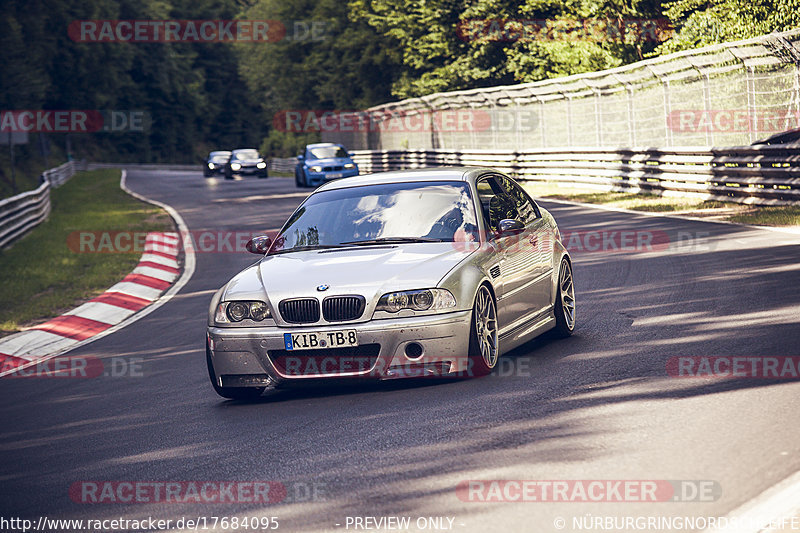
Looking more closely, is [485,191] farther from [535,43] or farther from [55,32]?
[55,32]

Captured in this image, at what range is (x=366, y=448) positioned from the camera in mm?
6098

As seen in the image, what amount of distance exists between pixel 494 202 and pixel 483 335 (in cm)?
158

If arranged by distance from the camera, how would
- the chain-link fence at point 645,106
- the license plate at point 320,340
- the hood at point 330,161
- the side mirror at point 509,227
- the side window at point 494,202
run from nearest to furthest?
the license plate at point 320,340
the side mirror at point 509,227
the side window at point 494,202
the chain-link fence at point 645,106
the hood at point 330,161

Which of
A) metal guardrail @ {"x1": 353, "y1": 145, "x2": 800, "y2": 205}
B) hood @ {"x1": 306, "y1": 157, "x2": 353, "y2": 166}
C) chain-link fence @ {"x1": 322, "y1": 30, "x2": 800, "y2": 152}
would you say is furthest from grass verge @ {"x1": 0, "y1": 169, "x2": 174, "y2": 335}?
chain-link fence @ {"x1": 322, "y1": 30, "x2": 800, "y2": 152}

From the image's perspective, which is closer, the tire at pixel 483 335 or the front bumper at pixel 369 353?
the front bumper at pixel 369 353

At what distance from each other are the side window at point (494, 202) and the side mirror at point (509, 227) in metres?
0.18

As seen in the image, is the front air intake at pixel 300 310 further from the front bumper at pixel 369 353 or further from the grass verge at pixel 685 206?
the grass verge at pixel 685 206

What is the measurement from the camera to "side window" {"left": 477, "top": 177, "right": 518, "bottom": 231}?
346 inches

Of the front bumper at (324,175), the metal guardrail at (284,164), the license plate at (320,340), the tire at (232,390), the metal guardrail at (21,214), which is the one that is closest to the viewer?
the license plate at (320,340)

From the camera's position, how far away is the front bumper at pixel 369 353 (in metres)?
7.33

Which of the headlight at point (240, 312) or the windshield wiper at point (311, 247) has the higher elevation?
the windshield wiper at point (311, 247)

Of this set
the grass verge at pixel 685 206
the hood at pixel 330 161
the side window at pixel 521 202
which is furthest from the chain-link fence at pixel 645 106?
the side window at pixel 521 202

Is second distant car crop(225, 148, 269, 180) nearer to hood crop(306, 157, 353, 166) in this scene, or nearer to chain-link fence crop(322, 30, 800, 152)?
chain-link fence crop(322, 30, 800, 152)

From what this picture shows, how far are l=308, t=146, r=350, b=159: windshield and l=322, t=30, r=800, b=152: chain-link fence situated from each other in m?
4.49
